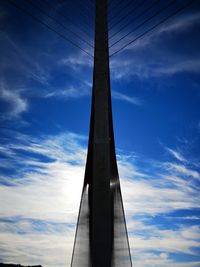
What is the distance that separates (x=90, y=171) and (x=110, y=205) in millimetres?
1812

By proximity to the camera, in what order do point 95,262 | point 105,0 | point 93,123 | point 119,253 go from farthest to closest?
1. point 105,0
2. point 93,123
3. point 119,253
4. point 95,262

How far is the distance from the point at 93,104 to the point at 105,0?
4.95m

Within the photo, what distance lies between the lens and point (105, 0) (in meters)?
12.9

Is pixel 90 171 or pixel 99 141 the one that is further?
pixel 90 171

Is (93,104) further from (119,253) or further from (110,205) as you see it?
(119,253)

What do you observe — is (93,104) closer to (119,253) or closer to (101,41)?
(101,41)

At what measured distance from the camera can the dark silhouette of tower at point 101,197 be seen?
9.66 meters

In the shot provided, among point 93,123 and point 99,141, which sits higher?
point 93,123

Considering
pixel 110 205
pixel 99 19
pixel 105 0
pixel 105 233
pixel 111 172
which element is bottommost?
pixel 105 233

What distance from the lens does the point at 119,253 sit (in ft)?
33.4

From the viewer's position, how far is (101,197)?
9883 millimetres

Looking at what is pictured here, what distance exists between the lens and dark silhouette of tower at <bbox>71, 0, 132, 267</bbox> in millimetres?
9656

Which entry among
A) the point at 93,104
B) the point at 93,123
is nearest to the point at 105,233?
the point at 93,123

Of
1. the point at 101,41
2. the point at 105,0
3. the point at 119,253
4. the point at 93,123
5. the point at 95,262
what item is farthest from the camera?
the point at 105,0
